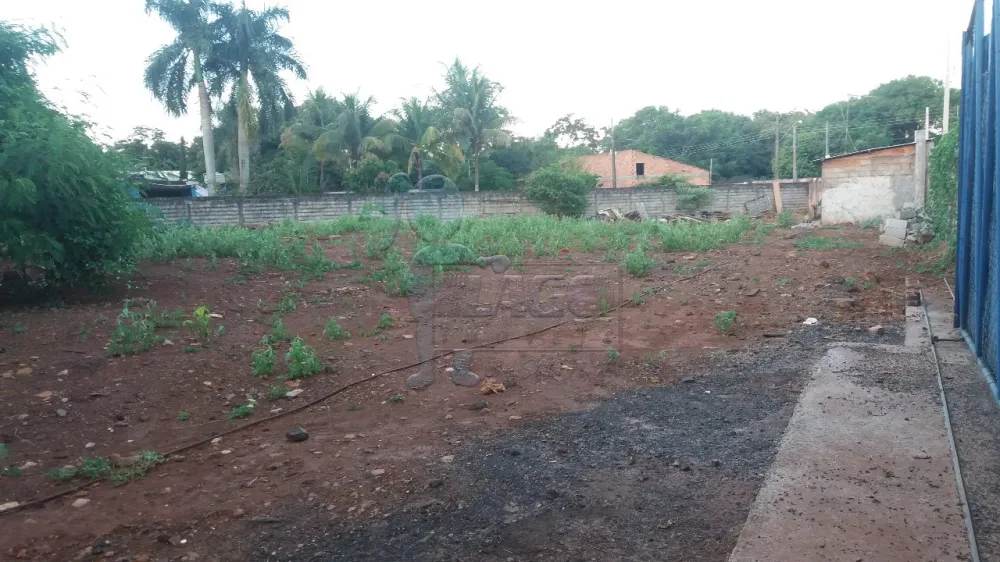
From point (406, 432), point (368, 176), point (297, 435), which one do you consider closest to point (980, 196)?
point (406, 432)

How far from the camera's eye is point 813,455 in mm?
3307

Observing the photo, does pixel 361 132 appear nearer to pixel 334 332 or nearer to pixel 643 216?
pixel 643 216

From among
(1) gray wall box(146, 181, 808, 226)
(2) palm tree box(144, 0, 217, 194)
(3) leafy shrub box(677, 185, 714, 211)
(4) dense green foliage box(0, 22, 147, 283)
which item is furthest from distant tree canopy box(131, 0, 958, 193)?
(4) dense green foliage box(0, 22, 147, 283)

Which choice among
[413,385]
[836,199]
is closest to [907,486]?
[413,385]

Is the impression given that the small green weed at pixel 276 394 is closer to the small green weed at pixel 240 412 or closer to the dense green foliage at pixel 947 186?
the small green weed at pixel 240 412

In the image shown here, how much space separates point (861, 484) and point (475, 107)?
84.5 feet

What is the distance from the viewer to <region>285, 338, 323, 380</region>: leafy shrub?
207 inches

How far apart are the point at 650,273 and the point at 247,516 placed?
25.4 ft

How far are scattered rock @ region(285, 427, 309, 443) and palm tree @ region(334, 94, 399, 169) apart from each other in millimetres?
22279

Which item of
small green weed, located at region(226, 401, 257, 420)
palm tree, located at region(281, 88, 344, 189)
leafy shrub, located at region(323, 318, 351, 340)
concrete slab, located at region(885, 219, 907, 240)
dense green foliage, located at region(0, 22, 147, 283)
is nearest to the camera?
small green weed, located at region(226, 401, 257, 420)

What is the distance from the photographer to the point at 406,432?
165 inches

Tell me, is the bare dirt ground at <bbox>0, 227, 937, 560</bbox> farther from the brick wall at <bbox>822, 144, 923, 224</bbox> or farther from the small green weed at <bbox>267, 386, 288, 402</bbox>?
the brick wall at <bbox>822, 144, 923, 224</bbox>

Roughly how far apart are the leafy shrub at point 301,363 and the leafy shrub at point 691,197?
68.3 feet

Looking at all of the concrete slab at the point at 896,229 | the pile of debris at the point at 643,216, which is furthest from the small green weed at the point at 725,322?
the pile of debris at the point at 643,216
